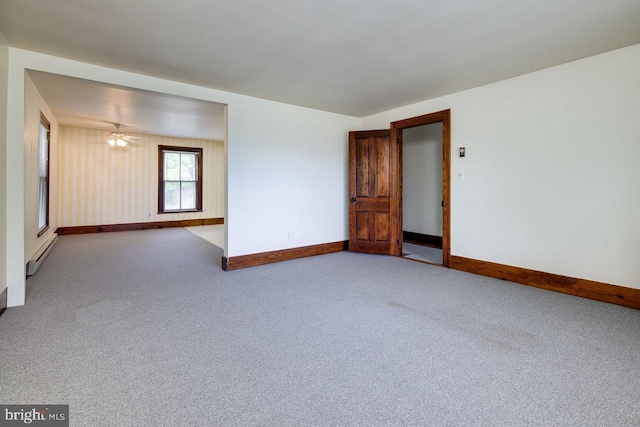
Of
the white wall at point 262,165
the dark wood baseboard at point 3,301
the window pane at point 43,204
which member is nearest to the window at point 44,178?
the window pane at point 43,204

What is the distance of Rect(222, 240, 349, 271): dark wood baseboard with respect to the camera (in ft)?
14.0

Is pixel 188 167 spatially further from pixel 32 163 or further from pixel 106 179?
pixel 32 163

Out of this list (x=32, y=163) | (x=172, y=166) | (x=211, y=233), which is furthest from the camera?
(x=172, y=166)

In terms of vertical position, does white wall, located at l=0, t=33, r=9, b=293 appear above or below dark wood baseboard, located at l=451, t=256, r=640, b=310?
above

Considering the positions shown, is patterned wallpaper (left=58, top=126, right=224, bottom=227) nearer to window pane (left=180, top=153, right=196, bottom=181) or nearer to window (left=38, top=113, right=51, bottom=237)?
window pane (left=180, top=153, right=196, bottom=181)

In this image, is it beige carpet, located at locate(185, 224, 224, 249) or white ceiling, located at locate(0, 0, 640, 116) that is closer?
white ceiling, located at locate(0, 0, 640, 116)

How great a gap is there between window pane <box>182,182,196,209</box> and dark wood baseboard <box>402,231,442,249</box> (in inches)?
232

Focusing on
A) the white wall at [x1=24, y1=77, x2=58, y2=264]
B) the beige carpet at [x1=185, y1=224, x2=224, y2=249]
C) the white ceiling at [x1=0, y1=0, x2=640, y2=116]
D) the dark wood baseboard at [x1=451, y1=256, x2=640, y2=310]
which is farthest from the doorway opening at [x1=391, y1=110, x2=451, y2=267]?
the white wall at [x1=24, y1=77, x2=58, y2=264]

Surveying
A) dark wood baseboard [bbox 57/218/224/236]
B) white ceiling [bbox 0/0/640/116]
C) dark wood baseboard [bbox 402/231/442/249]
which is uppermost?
white ceiling [bbox 0/0/640/116]

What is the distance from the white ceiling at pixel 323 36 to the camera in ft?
7.39

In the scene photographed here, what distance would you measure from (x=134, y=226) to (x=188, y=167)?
2079 mm

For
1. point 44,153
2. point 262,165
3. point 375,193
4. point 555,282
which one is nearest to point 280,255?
point 262,165

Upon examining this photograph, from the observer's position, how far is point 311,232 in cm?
518

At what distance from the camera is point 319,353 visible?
205 centimetres
